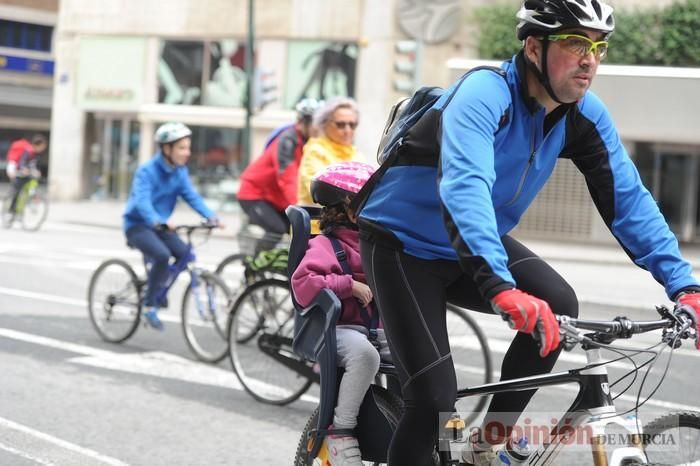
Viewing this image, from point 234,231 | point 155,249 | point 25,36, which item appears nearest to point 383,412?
point 155,249

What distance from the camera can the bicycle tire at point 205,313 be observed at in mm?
7819

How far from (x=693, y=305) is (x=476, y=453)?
87 cm

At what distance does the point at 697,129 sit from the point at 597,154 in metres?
19.5

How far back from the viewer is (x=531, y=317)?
2646 millimetres

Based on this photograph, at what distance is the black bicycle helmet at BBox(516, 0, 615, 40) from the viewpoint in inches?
117

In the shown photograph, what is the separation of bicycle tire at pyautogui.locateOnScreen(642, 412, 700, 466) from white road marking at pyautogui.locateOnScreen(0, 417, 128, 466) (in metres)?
2.77

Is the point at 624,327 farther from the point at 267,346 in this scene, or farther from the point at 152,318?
the point at 152,318

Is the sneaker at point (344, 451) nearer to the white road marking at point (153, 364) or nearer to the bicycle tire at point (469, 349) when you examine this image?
the bicycle tire at point (469, 349)

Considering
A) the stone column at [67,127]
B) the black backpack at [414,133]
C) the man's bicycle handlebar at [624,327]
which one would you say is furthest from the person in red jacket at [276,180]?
the stone column at [67,127]

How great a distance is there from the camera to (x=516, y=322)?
8.73 feet

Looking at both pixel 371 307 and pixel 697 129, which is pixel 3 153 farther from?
pixel 371 307

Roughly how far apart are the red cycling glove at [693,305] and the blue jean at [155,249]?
5.44 meters

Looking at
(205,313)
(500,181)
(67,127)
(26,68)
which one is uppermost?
(26,68)

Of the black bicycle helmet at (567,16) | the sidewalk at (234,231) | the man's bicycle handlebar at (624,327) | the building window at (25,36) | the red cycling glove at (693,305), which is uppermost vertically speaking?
the building window at (25,36)
